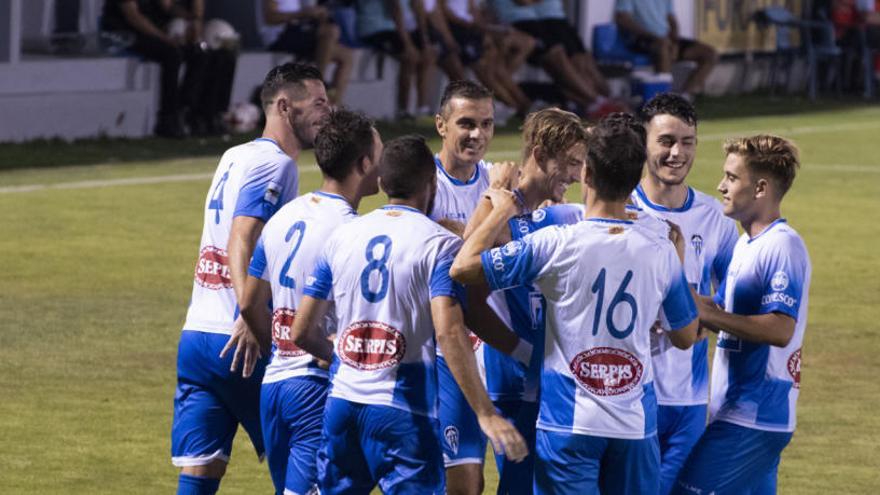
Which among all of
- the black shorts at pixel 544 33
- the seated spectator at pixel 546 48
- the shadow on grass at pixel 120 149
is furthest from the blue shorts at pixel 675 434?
the black shorts at pixel 544 33

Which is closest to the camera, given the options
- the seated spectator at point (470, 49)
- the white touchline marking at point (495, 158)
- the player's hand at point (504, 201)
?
the player's hand at point (504, 201)

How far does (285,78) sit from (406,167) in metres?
Answer: 1.35

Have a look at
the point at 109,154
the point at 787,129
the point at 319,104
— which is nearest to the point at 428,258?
the point at 319,104

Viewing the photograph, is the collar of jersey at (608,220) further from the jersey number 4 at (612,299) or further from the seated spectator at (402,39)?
the seated spectator at (402,39)

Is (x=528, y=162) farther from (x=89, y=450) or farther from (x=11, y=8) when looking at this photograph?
(x=11, y=8)

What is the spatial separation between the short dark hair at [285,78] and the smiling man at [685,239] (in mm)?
1344

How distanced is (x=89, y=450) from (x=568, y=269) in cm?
421

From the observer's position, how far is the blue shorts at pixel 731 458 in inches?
254

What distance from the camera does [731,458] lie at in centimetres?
646

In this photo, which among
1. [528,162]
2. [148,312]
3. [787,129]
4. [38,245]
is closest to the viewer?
[528,162]

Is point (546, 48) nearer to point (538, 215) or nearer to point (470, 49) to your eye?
point (470, 49)

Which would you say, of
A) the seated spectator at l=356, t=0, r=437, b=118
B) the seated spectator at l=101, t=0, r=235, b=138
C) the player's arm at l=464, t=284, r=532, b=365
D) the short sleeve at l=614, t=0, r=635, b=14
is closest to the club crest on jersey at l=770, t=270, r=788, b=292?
the player's arm at l=464, t=284, r=532, b=365

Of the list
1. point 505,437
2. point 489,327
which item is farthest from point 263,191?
point 505,437

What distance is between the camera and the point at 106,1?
68.2ft
